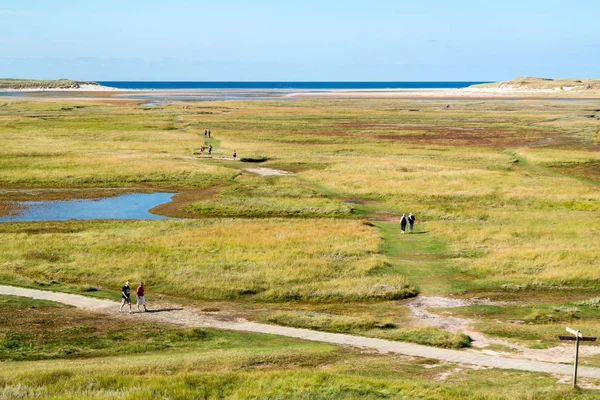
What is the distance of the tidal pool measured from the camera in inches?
2301

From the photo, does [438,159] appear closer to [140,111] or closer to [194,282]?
[194,282]

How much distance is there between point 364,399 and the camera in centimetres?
2162

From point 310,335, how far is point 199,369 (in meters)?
6.95

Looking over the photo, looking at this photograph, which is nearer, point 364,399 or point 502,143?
point 364,399

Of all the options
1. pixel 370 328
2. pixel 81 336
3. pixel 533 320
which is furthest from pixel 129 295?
pixel 533 320

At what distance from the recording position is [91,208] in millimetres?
62625

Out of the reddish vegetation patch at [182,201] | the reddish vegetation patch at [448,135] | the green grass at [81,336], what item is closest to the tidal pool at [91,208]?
the reddish vegetation patch at [182,201]

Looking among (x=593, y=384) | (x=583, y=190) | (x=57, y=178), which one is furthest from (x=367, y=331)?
(x=57, y=178)

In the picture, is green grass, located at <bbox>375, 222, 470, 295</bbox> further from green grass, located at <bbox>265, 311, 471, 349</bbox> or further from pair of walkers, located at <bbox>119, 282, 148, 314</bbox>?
pair of walkers, located at <bbox>119, 282, 148, 314</bbox>

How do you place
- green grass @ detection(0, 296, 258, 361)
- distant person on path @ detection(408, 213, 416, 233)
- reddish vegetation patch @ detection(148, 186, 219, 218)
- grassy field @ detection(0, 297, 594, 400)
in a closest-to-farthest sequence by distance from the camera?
1. grassy field @ detection(0, 297, 594, 400)
2. green grass @ detection(0, 296, 258, 361)
3. distant person on path @ detection(408, 213, 416, 233)
4. reddish vegetation patch @ detection(148, 186, 219, 218)

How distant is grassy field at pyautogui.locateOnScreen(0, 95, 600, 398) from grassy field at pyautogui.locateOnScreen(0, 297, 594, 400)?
256 millimetres

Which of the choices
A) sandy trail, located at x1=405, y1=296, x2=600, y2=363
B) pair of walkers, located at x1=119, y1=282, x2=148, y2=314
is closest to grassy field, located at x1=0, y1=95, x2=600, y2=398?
sandy trail, located at x1=405, y1=296, x2=600, y2=363

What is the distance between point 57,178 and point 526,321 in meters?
57.5

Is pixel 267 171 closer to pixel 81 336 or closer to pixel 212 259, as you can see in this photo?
pixel 212 259
